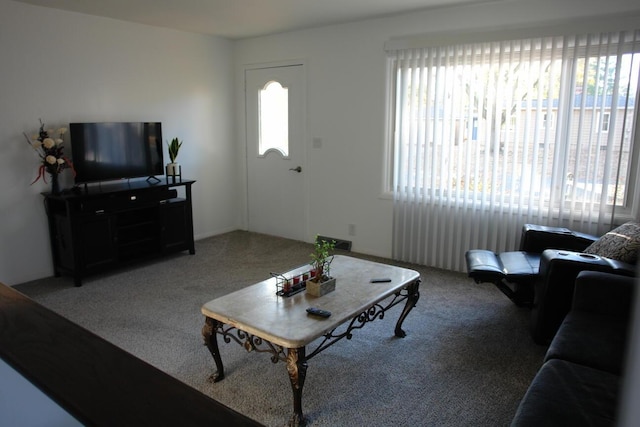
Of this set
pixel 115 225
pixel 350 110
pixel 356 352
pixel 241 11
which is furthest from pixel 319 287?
pixel 241 11

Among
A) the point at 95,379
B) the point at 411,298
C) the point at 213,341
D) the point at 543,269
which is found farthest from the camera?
the point at 411,298

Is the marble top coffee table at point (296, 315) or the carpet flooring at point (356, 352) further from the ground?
the marble top coffee table at point (296, 315)

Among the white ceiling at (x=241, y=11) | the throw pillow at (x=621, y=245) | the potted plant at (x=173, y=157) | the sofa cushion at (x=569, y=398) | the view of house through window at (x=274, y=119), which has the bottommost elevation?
the sofa cushion at (x=569, y=398)

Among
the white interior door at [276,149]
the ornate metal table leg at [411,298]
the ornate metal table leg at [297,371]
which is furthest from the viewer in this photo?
the white interior door at [276,149]

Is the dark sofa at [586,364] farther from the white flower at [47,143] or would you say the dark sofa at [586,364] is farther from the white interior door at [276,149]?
Answer: the white flower at [47,143]

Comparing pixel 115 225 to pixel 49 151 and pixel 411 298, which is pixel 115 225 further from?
pixel 411 298

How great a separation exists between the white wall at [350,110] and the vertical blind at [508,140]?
0.67 ft

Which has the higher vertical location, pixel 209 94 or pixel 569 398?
pixel 209 94

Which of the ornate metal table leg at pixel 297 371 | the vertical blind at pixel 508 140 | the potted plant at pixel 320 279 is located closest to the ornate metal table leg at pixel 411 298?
the potted plant at pixel 320 279

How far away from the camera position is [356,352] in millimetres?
2916

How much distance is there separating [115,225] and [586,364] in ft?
12.6

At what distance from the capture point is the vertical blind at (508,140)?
3.58 m

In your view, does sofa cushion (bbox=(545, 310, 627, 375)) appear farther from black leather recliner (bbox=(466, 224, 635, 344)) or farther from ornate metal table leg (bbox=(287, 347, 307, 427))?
ornate metal table leg (bbox=(287, 347, 307, 427))

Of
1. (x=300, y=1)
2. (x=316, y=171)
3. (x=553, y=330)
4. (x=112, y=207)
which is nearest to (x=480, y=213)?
(x=553, y=330)
